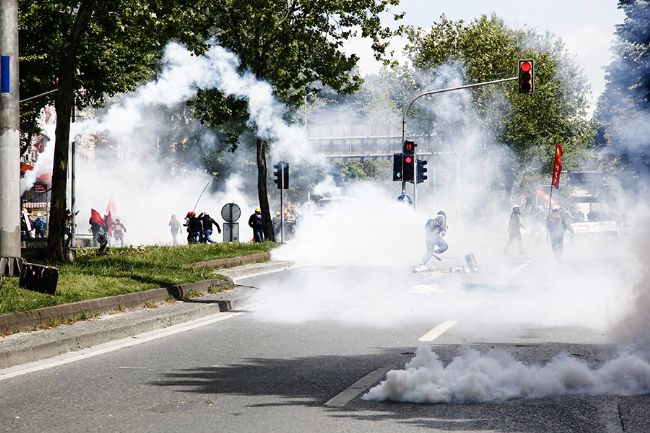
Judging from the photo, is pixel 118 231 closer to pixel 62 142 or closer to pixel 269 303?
pixel 62 142

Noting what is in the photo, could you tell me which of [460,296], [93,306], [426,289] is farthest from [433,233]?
[93,306]

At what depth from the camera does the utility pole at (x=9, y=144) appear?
1303 centimetres

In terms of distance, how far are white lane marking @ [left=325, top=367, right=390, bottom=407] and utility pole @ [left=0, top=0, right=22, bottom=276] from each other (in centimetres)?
658

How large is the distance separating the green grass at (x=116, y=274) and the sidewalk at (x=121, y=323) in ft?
1.05

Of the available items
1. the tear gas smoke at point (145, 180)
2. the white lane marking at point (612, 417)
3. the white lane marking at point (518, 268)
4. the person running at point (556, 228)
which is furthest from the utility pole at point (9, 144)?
the tear gas smoke at point (145, 180)

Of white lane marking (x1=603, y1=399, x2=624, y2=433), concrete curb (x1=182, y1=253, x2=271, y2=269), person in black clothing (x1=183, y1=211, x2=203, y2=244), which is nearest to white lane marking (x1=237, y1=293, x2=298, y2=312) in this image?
concrete curb (x1=182, y1=253, x2=271, y2=269)

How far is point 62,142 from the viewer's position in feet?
63.5

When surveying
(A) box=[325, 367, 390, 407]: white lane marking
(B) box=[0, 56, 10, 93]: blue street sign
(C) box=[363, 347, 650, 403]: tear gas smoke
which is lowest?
(A) box=[325, 367, 390, 407]: white lane marking

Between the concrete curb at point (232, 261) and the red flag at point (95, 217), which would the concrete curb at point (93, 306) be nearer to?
the concrete curb at point (232, 261)

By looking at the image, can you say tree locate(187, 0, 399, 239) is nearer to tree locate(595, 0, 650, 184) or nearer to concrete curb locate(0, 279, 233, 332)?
concrete curb locate(0, 279, 233, 332)

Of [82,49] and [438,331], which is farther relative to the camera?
[82,49]

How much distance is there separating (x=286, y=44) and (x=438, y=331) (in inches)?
770

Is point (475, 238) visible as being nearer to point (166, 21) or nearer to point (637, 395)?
point (166, 21)

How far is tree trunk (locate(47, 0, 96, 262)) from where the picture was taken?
1909 cm
